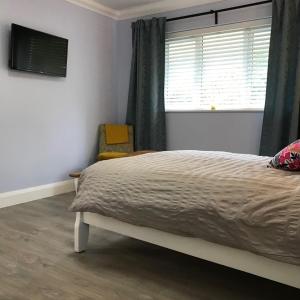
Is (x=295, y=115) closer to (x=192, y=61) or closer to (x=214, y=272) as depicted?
(x=192, y=61)

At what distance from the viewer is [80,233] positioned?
7.47 feet

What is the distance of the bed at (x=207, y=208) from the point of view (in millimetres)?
1424

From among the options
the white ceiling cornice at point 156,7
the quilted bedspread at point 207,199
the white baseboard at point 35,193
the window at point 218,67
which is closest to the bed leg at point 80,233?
the quilted bedspread at point 207,199

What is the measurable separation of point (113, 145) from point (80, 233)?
2.28 metres

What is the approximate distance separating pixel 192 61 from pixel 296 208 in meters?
3.17

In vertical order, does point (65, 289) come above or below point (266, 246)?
below

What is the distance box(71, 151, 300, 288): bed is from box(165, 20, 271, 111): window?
1891 millimetres

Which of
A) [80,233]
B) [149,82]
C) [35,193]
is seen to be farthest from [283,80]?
[35,193]

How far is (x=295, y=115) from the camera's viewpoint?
3.39 m

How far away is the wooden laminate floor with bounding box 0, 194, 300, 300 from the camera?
5.78 ft

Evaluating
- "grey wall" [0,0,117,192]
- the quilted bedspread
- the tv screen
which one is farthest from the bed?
the tv screen

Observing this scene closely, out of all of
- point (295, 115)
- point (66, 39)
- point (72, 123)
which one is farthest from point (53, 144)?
point (295, 115)

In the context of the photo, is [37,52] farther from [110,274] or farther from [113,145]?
[110,274]

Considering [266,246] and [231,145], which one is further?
[231,145]
